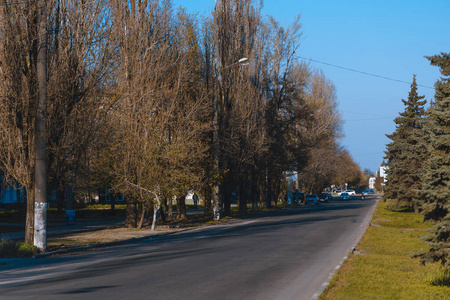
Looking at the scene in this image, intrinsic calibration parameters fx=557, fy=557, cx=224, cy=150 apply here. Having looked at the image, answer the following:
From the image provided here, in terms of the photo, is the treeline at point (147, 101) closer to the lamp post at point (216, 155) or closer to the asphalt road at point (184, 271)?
the lamp post at point (216, 155)

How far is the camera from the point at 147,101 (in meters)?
28.4

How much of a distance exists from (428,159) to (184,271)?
35.4 ft

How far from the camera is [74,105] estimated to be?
19484 mm

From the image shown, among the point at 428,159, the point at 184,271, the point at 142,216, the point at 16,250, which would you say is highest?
the point at 428,159

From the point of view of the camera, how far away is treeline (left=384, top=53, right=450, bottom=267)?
11.0 m

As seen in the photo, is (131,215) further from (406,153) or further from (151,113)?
(406,153)

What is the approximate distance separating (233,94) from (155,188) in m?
13.2

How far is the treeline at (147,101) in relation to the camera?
1838 cm

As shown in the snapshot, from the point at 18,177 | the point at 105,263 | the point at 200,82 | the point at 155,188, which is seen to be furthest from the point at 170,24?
the point at 105,263

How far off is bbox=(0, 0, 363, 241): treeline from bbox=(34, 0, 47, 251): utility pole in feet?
0.62

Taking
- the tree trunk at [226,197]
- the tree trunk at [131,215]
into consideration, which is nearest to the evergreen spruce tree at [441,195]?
the tree trunk at [131,215]

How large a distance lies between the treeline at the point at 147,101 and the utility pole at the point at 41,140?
0.19 metres

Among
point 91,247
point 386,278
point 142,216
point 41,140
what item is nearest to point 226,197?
point 142,216

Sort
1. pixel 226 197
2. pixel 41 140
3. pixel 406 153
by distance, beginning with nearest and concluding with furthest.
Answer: pixel 41 140 < pixel 226 197 < pixel 406 153
